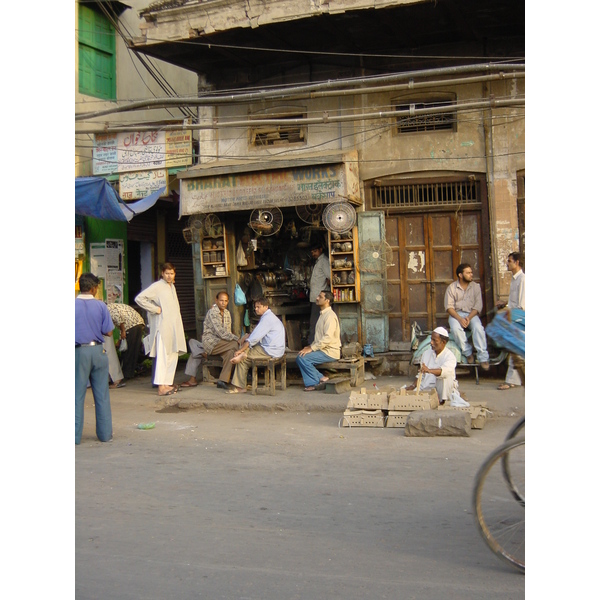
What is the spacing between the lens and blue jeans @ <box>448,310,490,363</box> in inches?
426

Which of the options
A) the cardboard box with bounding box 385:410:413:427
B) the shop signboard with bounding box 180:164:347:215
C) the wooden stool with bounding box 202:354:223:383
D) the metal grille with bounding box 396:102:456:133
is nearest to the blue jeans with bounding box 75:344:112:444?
the cardboard box with bounding box 385:410:413:427

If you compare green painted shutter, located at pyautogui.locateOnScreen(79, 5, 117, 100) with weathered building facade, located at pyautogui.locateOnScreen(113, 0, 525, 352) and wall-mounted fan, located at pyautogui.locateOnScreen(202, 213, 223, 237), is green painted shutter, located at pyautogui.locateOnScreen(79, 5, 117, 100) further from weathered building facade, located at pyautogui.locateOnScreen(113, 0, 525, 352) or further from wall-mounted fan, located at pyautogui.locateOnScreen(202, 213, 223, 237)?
wall-mounted fan, located at pyautogui.locateOnScreen(202, 213, 223, 237)

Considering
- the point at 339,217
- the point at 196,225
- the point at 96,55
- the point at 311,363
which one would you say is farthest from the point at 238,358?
the point at 96,55

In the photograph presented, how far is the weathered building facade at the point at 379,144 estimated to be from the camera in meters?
11.4

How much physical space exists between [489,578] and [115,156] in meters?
12.1

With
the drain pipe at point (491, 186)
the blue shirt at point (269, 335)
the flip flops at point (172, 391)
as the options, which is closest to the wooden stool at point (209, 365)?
the flip flops at point (172, 391)

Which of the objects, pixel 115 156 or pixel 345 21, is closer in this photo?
pixel 345 21

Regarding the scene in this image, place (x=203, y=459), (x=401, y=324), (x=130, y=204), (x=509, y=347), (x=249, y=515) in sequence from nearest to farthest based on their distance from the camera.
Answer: (x=509, y=347) → (x=249, y=515) → (x=203, y=459) → (x=401, y=324) → (x=130, y=204)

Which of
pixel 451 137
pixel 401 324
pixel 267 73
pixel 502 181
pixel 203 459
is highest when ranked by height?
pixel 267 73

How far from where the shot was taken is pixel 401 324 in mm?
12336

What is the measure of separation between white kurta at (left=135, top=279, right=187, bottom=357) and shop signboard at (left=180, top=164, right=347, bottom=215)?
1.94 metres

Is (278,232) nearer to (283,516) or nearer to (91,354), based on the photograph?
(91,354)

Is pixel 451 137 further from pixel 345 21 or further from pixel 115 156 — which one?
pixel 115 156

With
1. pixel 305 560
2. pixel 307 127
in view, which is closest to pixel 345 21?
pixel 307 127
